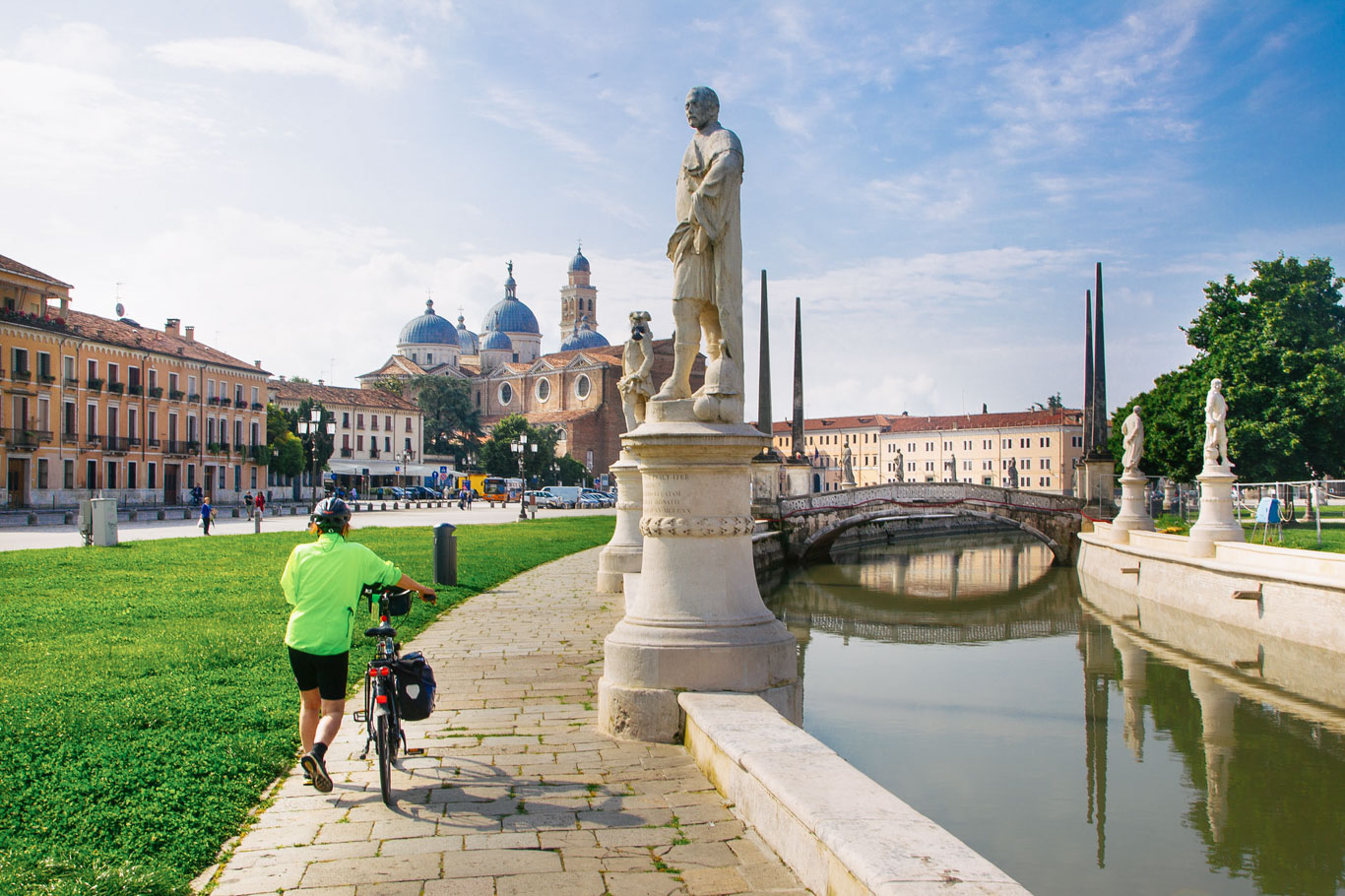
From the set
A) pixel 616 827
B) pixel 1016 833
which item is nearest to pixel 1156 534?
pixel 1016 833

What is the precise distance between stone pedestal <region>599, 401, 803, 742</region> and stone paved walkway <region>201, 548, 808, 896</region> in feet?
0.97

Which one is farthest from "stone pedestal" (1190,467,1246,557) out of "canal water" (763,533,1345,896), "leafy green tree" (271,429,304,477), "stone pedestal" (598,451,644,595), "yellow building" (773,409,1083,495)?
"yellow building" (773,409,1083,495)

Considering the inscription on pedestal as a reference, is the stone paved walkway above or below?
below

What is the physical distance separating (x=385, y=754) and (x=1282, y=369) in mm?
36517

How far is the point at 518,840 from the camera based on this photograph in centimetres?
425

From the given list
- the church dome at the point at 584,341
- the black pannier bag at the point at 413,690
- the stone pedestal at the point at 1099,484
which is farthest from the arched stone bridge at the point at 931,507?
the church dome at the point at 584,341

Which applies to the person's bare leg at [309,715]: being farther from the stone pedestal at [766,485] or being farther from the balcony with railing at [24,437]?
the balcony with railing at [24,437]

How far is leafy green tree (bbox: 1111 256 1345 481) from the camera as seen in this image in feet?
109

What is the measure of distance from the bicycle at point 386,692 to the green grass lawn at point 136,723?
2.11ft

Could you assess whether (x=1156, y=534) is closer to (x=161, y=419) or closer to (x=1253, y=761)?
(x=1253, y=761)

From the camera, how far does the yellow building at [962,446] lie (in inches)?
3868

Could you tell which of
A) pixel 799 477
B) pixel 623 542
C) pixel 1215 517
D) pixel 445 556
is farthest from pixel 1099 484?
pixel 445 556

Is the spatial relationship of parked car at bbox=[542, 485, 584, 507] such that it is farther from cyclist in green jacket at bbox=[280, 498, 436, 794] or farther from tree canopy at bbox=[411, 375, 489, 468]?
cyclist in green jacket at bbox=[280, 498, 436, 794]

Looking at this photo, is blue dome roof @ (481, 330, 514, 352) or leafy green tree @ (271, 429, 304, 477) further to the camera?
blue dome roof @ (481, 330, 514, 352)
